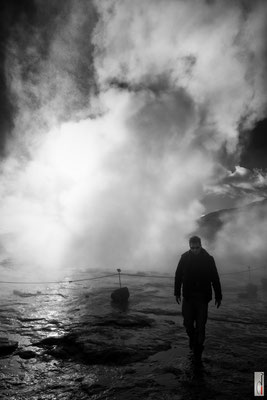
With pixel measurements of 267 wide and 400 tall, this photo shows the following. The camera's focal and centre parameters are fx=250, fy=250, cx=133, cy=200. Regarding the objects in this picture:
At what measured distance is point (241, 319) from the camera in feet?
26.5

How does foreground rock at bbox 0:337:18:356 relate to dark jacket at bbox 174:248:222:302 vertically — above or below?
below

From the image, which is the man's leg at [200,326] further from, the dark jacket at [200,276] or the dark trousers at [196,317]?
the dark jacket at [200,276]

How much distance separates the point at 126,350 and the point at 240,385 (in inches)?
93.8

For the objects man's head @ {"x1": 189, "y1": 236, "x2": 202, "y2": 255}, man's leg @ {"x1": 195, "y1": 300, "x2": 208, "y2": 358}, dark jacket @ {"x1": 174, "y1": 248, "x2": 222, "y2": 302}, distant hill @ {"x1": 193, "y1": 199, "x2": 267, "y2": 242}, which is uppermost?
distant hill @ {"x1": 193, "y1": 199, "x2": 267, "y2": 242}

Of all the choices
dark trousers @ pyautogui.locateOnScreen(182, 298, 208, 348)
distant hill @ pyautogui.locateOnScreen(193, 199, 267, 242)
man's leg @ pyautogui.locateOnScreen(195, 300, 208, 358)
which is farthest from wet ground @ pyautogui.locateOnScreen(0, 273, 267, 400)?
distant hill @ pyautogui.locateOnScreen(193, 199, 267, 242)

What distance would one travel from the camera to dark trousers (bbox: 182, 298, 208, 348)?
449 cm

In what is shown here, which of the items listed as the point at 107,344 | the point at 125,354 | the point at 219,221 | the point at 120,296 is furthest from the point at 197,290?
the point at 219,221

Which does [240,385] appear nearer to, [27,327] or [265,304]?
[27,327]

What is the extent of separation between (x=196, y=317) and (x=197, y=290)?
20.4 inches

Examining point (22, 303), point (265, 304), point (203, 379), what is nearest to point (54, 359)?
point (203, 379)

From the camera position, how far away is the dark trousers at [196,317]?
4.49 meters

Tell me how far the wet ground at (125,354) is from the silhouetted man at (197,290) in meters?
0.49

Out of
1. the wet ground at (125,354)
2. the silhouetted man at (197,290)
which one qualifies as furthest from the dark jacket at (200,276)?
the wet ground at (125,354)

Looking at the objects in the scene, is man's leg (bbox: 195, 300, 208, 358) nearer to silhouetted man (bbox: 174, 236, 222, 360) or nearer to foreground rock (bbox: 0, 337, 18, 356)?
silhouetted man (bbox: 174, 236, 222, 360)
